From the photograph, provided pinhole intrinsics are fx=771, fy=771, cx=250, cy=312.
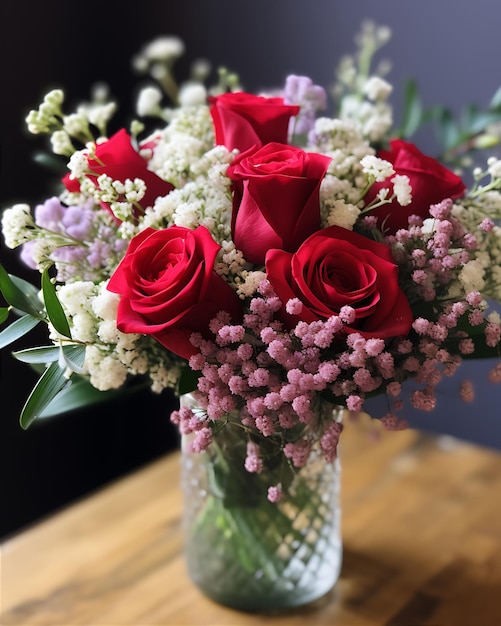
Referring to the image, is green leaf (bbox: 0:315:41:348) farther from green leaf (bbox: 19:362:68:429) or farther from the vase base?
the vase base

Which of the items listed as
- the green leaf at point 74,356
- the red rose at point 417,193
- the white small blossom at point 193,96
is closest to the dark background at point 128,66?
the white small blossom at point 193,96

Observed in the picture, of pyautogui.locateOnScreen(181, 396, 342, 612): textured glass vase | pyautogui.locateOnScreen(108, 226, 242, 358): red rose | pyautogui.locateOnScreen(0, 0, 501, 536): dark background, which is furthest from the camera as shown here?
pyautogui.locateOnScreen(0, 0, 501, 536): dark background

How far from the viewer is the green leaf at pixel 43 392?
65 cm

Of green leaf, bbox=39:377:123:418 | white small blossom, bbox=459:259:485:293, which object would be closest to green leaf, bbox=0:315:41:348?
green leaf, bbox=39:377:123:418

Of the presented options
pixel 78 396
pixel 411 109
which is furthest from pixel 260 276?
pixel 411 109

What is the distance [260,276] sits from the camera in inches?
25.2

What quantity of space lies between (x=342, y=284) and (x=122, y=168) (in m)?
0.23

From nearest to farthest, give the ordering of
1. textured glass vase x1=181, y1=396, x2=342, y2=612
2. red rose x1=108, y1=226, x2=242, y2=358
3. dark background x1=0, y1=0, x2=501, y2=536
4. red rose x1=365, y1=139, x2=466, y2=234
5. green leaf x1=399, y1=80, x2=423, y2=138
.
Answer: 1. red rose x1=108, y1=226, x2=242, y2=358
2. red rose x1=365, y1=139, x2=466, y2=234
3. textured glass vase x1=181, y1=396, x2=342, y2=612
4. green leaf x1=399, y1=80, x2=423, y2=138
5. dark background x1=0, y1=0, x2=501, y2=536

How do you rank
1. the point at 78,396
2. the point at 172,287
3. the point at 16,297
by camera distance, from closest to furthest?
the point at 172,287, the point at 16,297, the point at 78,396

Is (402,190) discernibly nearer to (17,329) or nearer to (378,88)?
(378,88)

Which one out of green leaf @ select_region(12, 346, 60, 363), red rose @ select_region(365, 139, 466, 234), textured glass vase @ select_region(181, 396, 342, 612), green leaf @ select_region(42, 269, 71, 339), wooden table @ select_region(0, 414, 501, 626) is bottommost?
wooden table @ select_region(0, 414, 501, 626)

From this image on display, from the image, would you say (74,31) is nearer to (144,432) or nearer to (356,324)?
(144,432)

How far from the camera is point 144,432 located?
1706 millimetres

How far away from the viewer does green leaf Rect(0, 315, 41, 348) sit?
679 millimetres
